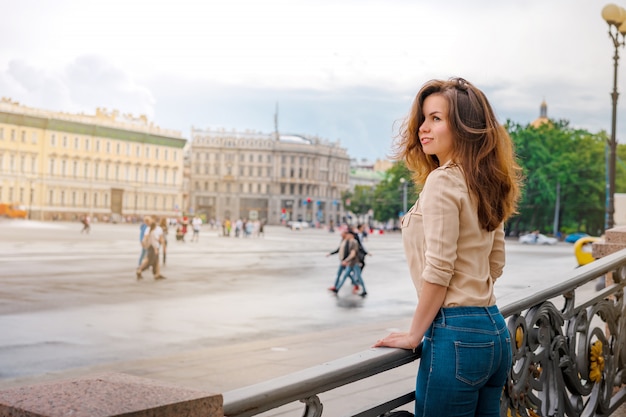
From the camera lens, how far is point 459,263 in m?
2.66

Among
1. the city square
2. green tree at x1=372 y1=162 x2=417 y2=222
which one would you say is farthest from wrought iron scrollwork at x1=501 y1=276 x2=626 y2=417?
green tree at x1=372 y1=162 x2=417 y2=222

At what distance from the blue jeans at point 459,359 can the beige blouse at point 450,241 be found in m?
0.05

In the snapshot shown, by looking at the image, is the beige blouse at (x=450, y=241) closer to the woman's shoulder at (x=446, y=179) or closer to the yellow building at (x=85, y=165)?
the woman's shoulder at (x=446, y=179)

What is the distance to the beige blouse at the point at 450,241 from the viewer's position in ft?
8.46

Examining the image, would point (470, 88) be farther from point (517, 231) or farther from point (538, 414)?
point (517, 231)

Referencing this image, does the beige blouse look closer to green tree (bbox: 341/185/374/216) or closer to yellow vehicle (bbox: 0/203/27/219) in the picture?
yellow vehicle (bbox: 0/203/27/219)

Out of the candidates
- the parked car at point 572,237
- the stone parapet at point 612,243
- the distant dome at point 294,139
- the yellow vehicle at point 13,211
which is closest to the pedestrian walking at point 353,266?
the stone parapet at point 612,243

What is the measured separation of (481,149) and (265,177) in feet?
496

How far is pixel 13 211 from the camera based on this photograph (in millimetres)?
74000

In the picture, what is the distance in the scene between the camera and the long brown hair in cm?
271

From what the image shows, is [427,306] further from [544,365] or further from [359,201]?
[359,201]

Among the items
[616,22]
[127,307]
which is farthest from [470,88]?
[616,22]

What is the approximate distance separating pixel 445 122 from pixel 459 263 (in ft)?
1.61

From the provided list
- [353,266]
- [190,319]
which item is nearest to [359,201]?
[353,266]
